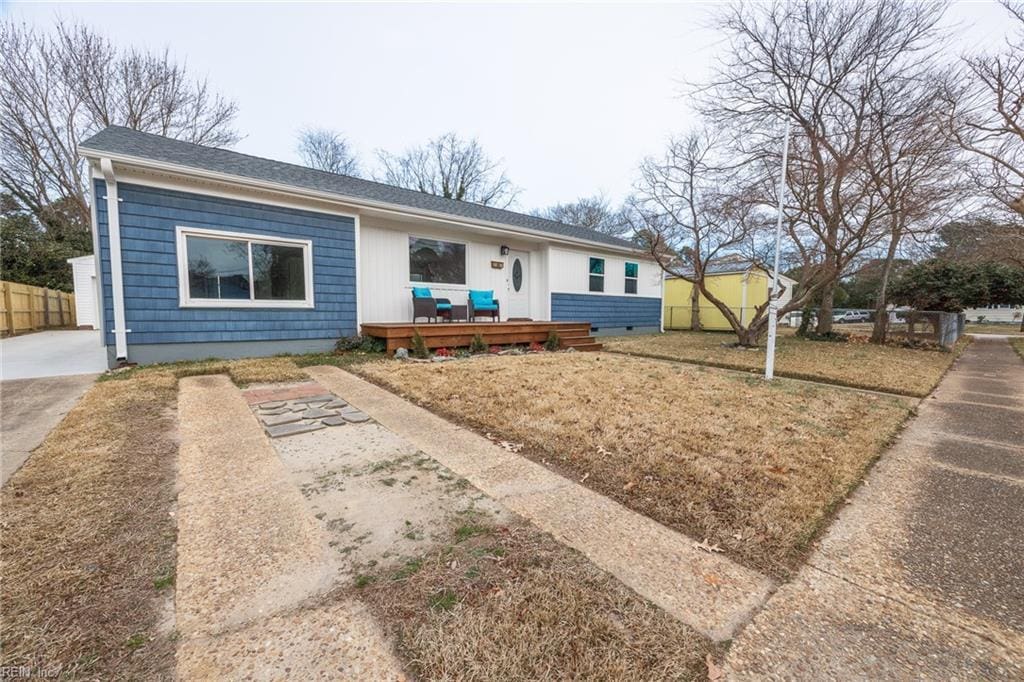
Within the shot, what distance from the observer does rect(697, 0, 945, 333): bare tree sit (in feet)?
28.6

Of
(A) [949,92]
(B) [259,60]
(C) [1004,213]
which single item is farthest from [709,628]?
(C) [1004,213]

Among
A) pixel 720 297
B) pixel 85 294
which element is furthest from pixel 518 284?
pixel 85 294

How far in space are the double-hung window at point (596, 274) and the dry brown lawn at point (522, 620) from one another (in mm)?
11770

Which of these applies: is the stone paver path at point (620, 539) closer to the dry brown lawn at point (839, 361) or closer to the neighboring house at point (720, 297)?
the dry brown lawn at point (839, 361)

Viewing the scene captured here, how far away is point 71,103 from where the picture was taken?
15461 millimetres

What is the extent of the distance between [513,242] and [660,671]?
1067cm

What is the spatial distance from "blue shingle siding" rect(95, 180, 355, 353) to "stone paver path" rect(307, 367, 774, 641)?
17.8 feet

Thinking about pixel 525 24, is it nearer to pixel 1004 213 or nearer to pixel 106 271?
pixel 106 271

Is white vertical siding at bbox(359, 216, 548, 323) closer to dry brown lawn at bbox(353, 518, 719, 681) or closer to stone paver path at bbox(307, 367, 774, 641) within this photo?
stone paver path at bbox(307, 367, 774, 641)

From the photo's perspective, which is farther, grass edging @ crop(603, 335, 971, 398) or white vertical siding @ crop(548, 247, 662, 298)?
white vertical siding @ crop(548, 247, 662, 298)

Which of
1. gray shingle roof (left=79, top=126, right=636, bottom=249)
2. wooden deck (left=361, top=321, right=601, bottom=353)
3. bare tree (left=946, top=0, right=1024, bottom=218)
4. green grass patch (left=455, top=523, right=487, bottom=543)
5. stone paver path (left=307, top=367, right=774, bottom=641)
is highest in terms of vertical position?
bare tree (left=946, top=0, right=1024, bottom=218)

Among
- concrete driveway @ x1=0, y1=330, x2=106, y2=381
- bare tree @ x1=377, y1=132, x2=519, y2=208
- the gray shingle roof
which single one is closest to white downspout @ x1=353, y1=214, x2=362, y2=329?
the gray shingle roof

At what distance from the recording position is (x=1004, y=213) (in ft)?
41.2

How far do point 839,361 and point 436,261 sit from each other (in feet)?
29.8
